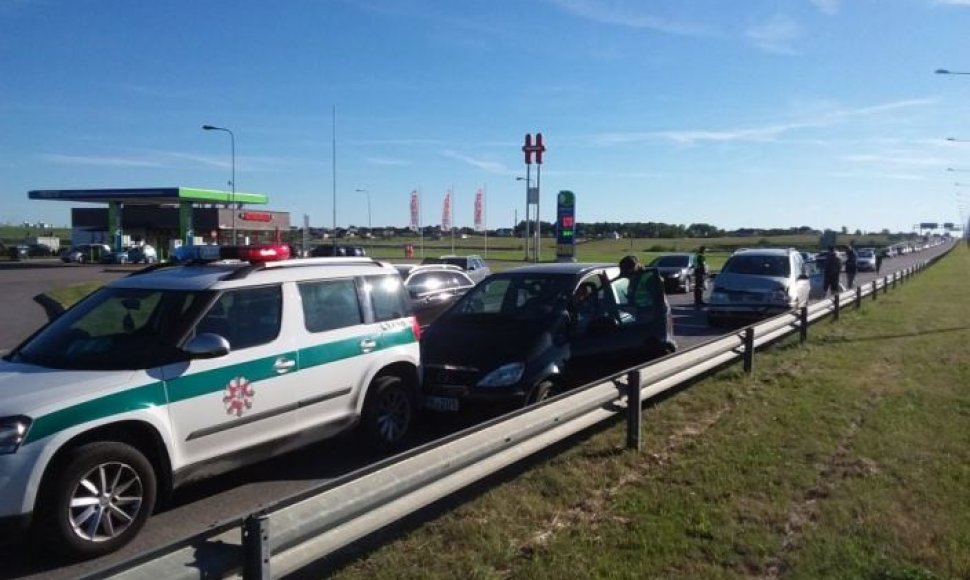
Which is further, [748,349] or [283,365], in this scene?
[748,349]

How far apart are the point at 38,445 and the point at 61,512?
0.44 meters

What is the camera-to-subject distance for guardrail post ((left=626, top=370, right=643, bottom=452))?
6672 mm

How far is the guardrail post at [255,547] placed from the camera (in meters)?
3.13

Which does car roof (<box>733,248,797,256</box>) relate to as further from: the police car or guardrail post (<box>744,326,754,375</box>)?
the police car

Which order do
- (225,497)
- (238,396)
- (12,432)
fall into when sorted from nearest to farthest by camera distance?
1. (12,432)
2. (238,396)
3. (225,497)

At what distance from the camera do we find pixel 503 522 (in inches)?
199

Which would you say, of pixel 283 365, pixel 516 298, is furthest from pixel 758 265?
pixel 283 365

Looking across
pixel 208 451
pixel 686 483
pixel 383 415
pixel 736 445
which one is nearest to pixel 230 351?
pixel 208 451

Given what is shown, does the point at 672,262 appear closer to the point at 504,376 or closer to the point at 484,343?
the point at 484,343

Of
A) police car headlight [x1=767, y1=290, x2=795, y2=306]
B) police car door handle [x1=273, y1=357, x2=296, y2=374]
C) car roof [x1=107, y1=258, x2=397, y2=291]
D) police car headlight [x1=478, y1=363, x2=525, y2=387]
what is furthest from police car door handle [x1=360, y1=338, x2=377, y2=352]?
police car headlight [x1=767, y1=290, x2=795, y2=306]

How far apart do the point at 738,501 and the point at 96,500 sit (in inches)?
161

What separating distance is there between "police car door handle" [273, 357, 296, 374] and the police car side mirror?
2.02 ft

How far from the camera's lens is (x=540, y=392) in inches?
297

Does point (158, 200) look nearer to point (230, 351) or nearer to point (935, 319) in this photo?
point (935, 319)
